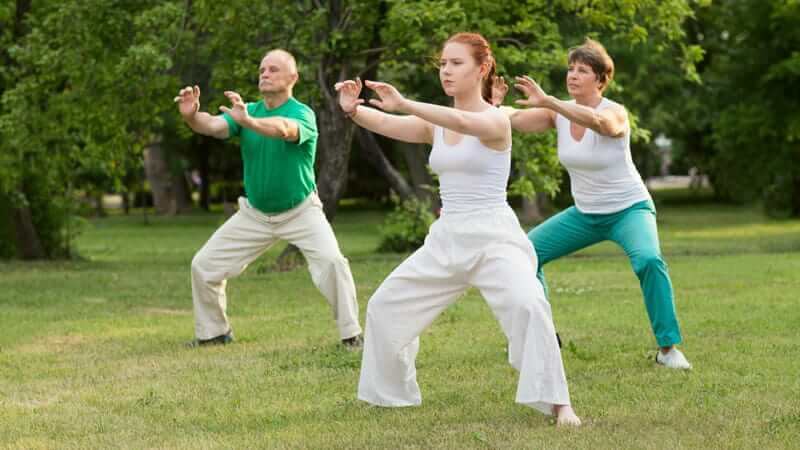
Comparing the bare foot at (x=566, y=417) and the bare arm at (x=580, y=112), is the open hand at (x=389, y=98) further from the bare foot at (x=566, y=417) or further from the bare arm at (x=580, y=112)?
the bare foot at (x=566, y=417)

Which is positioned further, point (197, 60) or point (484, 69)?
point (197, 60)

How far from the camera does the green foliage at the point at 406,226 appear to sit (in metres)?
22.8

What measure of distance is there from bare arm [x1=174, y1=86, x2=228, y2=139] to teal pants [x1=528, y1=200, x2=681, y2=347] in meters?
2.65

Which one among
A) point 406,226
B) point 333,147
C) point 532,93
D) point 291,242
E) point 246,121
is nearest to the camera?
point 532,93

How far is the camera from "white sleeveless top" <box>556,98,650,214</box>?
846cm

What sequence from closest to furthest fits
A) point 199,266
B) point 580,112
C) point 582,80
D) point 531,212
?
point 580,112 < point 582,80 < point 199,266 < point 531,212

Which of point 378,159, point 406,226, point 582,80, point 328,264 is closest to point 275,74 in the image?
point 328,264

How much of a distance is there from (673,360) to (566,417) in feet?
7.20

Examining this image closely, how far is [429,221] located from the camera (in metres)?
22.8

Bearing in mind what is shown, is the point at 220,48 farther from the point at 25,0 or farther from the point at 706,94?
the point at 706,94

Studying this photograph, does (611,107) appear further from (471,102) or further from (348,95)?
(348,95)

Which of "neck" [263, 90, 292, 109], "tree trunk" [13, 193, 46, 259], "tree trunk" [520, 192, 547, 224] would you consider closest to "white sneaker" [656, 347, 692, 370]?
"neck" [263, 90, 292, 109]

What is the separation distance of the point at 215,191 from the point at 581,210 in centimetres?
6013

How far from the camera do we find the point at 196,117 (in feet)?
29.1
